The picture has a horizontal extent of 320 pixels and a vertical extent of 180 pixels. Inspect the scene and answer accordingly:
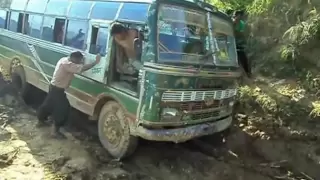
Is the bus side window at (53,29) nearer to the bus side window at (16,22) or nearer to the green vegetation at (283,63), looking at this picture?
the bus side window at (16,22)

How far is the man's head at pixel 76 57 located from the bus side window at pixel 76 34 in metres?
0.30

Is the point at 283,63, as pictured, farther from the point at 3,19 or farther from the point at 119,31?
the point at 3,19

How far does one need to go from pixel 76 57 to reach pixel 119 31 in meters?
0.93

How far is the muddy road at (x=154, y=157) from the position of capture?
5234 millimetres

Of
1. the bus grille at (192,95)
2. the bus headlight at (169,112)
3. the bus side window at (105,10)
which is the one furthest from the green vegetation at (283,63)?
the bus side window at (105,10)

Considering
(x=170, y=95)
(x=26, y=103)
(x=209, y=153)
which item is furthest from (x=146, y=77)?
(x=26, y=103)

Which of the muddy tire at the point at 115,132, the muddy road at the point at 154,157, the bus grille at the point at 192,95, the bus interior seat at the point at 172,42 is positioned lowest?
the muddy road at the point at 154,157

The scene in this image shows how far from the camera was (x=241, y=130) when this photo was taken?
704cm

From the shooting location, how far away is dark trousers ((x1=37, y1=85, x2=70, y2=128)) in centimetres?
638

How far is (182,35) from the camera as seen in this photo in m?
5.23

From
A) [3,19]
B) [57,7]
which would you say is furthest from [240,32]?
[3,19]

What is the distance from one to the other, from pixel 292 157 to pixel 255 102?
1.57 m

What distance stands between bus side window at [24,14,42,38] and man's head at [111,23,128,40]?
2.94m

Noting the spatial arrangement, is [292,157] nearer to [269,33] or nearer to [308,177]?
[308,177]
